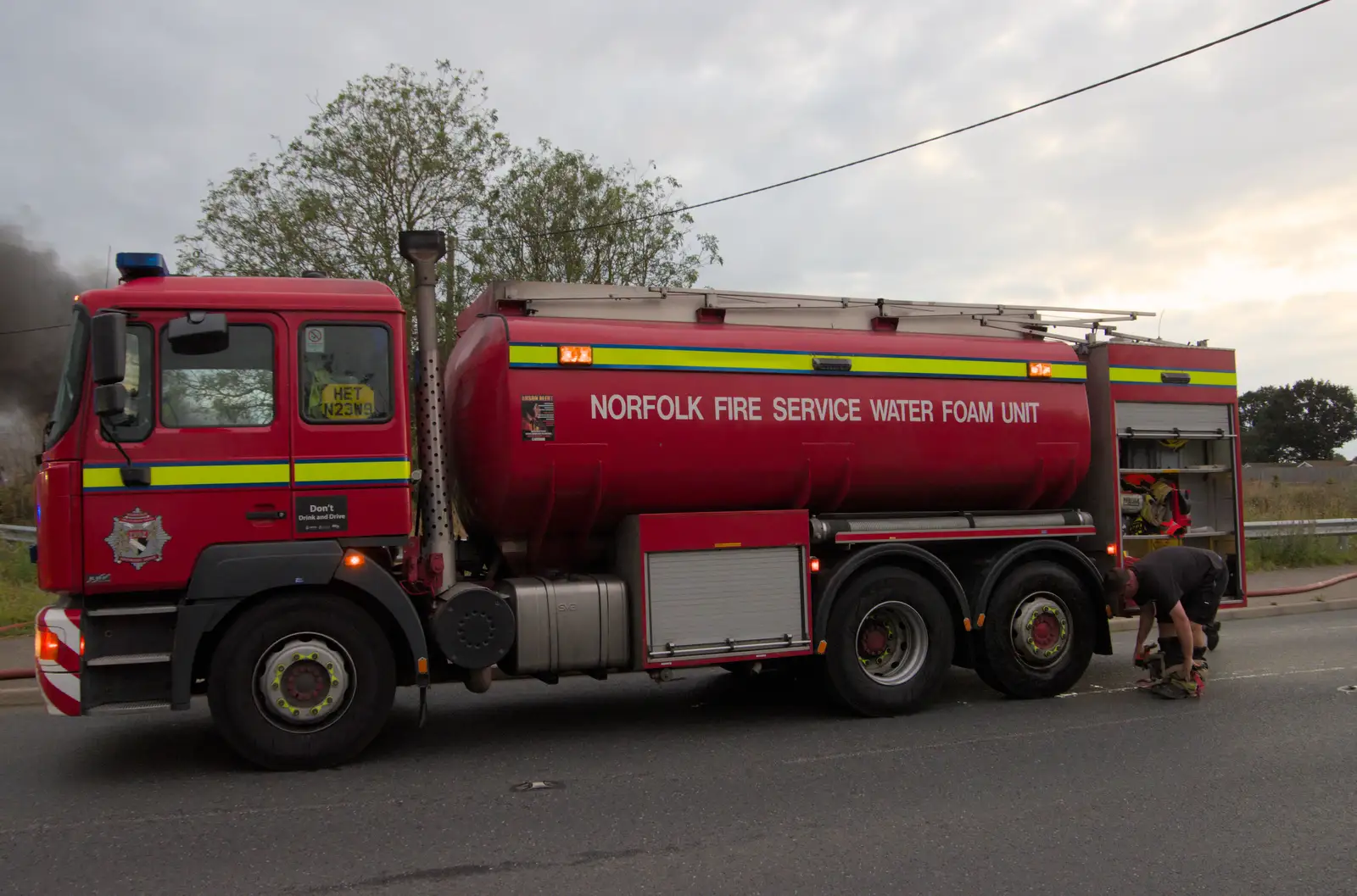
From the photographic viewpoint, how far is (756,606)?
24.5ft

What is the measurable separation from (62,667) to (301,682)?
4.10 ft

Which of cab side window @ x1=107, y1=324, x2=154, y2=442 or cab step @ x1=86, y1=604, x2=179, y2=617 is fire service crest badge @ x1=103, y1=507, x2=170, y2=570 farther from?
cab side window @ x1=107, y1=324, x2=154, y2=442

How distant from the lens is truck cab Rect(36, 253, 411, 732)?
19.5ft

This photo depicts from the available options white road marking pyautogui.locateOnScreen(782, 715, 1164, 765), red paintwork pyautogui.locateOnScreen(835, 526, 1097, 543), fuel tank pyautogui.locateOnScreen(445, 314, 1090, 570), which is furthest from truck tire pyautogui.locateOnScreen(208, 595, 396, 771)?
red paintwork pyautogui.locateOnScreen(835, 526, 1097, 543)

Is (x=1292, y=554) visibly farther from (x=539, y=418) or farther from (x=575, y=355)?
(x=539, y=418)

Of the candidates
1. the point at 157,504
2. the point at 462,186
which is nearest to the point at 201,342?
the point at 157,504

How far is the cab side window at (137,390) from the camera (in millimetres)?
6043

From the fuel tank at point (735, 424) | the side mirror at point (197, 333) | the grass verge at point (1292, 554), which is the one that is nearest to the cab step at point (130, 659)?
the side mirror at point (197, 333)

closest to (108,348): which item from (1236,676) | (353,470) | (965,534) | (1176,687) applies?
(353,470)

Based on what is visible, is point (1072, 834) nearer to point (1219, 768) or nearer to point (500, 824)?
point (1219, 768)

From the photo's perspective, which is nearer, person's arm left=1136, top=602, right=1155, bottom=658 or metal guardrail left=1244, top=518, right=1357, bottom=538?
person's arm left=1136, top=602, right=1155, bottom=658

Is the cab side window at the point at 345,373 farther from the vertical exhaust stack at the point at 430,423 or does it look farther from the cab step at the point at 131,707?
the cab step at the point at 131,707

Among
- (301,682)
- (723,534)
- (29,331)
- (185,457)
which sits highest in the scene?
(29,331)

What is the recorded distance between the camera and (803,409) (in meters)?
7.73
